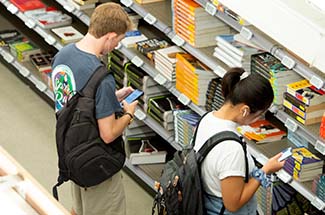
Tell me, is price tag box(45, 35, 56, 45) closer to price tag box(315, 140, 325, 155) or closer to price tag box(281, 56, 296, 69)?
price tag box(281, 56, 296, 69)

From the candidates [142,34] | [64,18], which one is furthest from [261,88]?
[64,18]

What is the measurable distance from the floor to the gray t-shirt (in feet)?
5.76

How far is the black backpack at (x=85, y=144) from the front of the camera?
440 centimetres

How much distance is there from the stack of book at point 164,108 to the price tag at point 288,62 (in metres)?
1.55

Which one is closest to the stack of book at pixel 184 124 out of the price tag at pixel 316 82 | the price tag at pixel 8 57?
the price tag at pixel 316 82

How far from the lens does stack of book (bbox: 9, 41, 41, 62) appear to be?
756 cm

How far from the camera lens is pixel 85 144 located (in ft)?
14.8

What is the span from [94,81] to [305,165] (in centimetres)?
143

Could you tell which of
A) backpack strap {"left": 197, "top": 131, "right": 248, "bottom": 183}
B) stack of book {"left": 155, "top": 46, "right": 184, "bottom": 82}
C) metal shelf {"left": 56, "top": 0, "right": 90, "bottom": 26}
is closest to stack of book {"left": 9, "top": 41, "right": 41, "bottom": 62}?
metal shelf {"left": 56, "top": 0, "right": 90, "bottom": 26}

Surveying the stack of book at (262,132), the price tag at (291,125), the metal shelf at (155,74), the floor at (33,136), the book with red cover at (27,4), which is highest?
the price tag at (291,125)

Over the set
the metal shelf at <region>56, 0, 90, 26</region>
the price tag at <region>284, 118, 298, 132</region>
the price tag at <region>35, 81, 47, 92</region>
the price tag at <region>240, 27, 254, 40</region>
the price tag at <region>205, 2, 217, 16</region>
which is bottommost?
the price tag at <region>35, 81, 47, 92</region>

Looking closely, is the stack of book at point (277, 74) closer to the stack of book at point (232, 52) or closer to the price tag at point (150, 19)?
the stack of book at point (232, 52)

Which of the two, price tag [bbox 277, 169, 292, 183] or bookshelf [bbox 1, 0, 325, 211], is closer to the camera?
bookshelf [bbox 1, 0, 325, 211]

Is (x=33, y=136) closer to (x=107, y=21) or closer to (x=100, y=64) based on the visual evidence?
(x=100, y=64)
